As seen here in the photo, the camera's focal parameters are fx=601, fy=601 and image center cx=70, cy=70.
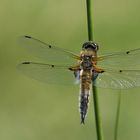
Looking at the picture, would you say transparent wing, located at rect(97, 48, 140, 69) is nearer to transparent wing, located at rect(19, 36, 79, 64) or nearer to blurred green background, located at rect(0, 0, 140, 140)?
transparent wing, located at rect(19, 36, 79, 64)

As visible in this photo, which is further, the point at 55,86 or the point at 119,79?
the point at 55,86

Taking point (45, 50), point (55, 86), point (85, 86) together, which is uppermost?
point (45, 50)

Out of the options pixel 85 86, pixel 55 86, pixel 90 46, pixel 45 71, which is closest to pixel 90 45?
pixel 90 46

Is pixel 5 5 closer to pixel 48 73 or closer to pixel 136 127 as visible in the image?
pixel 136 127

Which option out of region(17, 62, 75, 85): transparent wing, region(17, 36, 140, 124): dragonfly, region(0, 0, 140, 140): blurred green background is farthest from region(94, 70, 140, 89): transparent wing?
region(0, 0, 140, 140): blurred green background

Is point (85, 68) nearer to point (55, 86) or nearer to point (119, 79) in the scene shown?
point (119, 79)

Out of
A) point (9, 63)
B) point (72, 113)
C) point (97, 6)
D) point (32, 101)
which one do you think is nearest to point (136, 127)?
point (72, 113)

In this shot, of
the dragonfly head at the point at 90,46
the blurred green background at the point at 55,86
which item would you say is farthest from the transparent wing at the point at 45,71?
the blurred green background at the point at 55,86

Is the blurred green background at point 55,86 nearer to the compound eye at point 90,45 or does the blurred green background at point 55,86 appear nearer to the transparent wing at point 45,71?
the transparent wing at point 45,71
